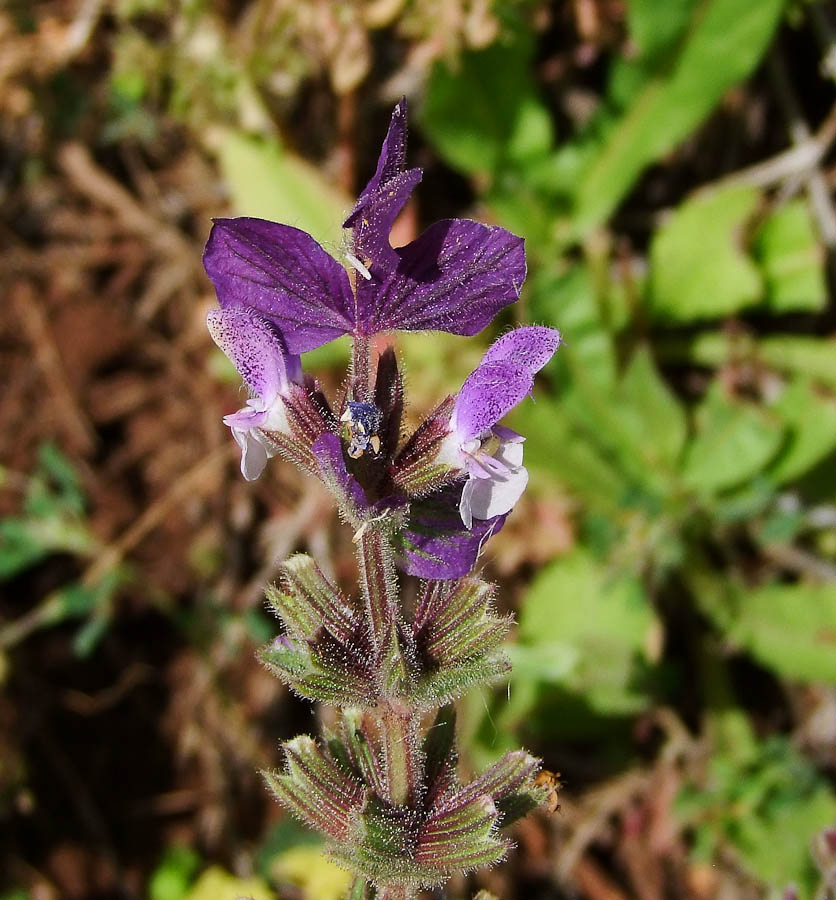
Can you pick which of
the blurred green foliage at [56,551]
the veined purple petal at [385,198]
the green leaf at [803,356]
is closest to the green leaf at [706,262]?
the green leaf at [803,356]

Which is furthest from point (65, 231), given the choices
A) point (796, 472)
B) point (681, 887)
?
point (681, 887)

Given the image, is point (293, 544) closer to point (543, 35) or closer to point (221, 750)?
point (221, 750)

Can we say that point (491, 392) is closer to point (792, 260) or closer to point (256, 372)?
point (256, 372)

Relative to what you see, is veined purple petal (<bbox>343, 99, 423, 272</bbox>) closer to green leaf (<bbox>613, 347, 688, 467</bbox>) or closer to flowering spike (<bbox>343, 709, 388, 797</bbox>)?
flowering spike (<bbox>343, 709, 388, 797</bbox>)

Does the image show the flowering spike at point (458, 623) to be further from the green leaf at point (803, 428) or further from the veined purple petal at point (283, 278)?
the green leaf at point (803, 428)

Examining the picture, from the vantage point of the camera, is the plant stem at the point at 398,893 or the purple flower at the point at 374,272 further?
the plant stem at the point at 398,893

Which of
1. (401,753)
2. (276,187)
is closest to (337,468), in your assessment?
(401,753)
